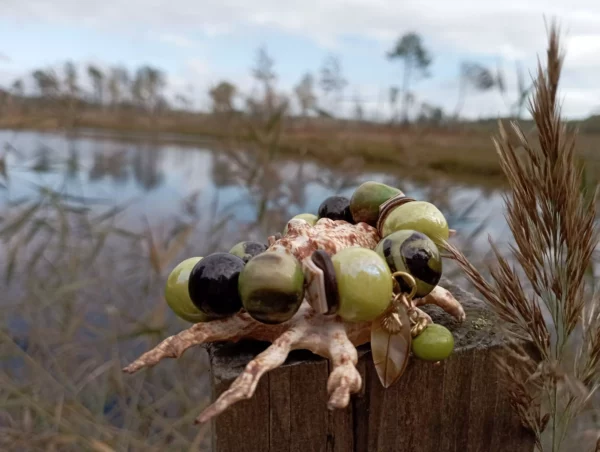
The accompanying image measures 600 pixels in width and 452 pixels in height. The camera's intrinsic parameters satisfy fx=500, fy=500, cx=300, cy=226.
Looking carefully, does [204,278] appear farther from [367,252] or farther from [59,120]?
[59,120]

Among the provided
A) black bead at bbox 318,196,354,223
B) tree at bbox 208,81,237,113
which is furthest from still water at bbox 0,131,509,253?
black bead at bbox 318,196,354,223

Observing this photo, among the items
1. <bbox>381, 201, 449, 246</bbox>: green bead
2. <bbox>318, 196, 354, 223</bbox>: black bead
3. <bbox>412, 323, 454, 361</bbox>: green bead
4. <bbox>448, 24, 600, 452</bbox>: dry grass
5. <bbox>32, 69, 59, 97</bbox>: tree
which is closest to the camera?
<bbox>448, 24, 600, 452</bbox>: dry grass

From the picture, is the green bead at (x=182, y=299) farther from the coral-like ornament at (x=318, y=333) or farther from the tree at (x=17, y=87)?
the tree at (x=17, y=87)

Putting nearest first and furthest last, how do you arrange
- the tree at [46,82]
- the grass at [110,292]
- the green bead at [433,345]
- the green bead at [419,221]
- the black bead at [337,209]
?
the green bead at [433,345] < the green bead at [419,221] < the black bead at [337,209] < the grass at [110,292] < the tree at [46,82]

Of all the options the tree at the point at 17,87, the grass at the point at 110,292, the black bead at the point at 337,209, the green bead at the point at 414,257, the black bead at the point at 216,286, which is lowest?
the grass at the point at 110,292

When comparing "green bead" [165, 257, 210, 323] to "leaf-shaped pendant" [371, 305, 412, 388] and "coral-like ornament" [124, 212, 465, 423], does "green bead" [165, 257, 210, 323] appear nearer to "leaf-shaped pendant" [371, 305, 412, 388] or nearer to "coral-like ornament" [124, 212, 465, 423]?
"coral-like ornament" [124, 212, 465, 423]

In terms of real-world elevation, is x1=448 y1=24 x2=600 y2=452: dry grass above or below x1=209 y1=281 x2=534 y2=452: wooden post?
above

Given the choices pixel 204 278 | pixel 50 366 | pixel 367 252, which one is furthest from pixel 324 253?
pixel 50 366

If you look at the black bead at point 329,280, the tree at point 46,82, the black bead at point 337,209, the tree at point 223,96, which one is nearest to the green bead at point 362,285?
the black bead at point 329,280
